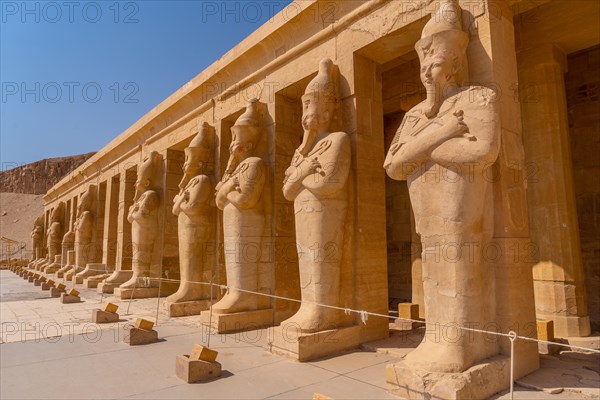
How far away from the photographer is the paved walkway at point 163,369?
3.42 m

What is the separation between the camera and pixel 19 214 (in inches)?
1970

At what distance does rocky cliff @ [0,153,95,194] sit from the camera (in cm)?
6079

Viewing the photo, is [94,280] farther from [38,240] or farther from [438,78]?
[38,240]

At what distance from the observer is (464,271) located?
10.5 feet

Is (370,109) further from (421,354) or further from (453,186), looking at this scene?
(421,354)

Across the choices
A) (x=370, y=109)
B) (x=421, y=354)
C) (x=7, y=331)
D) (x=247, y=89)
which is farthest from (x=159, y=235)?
(x=421, y=354)

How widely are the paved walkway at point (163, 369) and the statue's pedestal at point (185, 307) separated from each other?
2.11 ft

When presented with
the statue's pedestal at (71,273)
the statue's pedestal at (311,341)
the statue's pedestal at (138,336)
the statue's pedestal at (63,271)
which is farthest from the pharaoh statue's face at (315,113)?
the statue's pedestal at (63,271)

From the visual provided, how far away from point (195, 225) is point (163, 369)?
3.31 m

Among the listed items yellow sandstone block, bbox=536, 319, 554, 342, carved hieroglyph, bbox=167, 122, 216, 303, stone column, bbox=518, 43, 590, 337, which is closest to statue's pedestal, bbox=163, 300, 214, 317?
carved hieroglyph, bbox=167, 122, 216, 303

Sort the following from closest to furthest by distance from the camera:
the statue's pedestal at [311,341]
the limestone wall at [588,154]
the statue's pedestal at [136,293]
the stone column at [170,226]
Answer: the statue's pedestal at [311,341] → the limestone wall at [588,154] → the statue's pedestal at [136,293] → the stone column at [170,226]

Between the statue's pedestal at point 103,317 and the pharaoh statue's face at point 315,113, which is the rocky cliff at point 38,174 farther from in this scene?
the pharaoh statue's face at point 315,113

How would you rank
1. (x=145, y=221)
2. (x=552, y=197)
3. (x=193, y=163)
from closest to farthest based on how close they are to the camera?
(x=552, y=197)
(x=193, y=163)
(x=145, y=221)

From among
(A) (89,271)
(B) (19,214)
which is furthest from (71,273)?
(B) (19,214)
